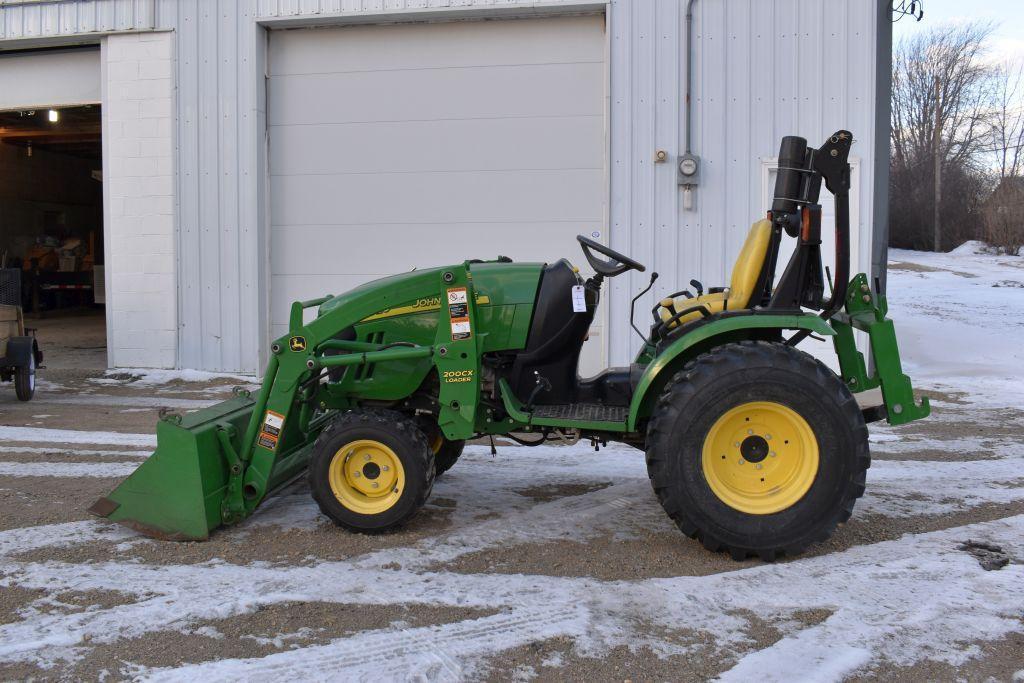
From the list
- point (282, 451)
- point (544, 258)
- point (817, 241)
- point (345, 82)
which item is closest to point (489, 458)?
point (282, 451)

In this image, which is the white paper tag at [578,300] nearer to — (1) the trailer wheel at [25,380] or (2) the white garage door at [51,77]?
(1) the trailer wheel at [25,380]

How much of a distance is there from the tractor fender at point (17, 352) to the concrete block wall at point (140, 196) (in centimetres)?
191

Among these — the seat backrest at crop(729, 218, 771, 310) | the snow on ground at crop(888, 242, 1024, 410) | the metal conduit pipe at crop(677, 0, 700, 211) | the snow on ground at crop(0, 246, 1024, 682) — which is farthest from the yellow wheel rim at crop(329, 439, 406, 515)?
the snow on ground at crop(888, 242, 1024, 410)

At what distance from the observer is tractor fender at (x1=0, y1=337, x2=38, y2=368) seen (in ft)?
28.9

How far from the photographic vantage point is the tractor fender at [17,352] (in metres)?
8.81

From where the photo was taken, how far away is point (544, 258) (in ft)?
33.3

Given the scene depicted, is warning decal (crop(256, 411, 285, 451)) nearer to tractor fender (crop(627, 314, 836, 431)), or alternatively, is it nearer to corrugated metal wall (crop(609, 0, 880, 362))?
tractor fender (crop(627, 314, 836, 431))

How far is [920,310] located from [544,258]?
7996 millimetres

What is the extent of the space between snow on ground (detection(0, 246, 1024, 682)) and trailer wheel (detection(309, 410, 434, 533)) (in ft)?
0.46

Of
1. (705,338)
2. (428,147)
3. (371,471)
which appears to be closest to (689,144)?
(428,147)

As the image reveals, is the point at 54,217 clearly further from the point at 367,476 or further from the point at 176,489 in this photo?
the point at 367,476

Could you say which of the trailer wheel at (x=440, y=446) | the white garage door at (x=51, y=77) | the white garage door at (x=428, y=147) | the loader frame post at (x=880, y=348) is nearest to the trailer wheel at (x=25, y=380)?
the white garage door at (x=428, y=147)

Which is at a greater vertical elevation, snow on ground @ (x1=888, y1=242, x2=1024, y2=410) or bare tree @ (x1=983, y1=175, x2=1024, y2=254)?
bare tree @ (x1=983, y1=175, x2=1024, y2=254)

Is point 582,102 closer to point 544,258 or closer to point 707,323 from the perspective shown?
point 544,258
